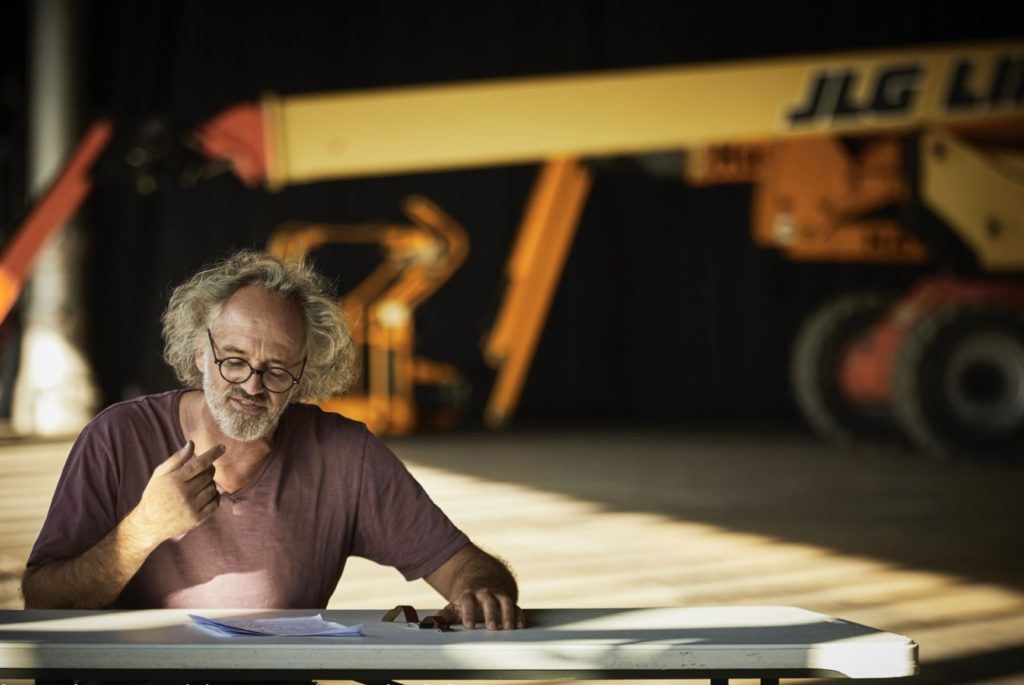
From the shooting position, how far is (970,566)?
490 cm

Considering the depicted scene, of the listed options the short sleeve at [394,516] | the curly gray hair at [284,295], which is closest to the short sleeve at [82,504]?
the curly gray hair at [284,295]

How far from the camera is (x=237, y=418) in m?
2.01

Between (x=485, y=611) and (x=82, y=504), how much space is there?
21.8 inches

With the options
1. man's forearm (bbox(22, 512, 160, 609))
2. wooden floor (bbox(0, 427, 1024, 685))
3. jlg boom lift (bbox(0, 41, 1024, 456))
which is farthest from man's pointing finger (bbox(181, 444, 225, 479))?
jlg boom lift (bbox(0, 41, 1024, 456))

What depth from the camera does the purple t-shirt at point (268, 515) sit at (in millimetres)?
1975

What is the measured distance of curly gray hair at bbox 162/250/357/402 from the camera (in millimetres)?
2090

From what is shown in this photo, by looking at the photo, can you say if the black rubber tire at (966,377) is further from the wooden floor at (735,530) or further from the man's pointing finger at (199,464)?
the man's pointing finger at (199,464)

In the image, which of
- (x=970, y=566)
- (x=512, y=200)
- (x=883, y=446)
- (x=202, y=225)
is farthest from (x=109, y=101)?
(x=970, y=566)

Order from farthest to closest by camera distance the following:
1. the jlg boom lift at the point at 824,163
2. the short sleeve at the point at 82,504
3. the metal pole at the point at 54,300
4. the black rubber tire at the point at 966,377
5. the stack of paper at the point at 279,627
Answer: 1. the metal pole at the point at 54,300
2. the black rubber tire at the point at 966,377
3. the jlg boom lift at the point at 824,163
4. the short sleeve at the point at 82,504
5. the stack of paper at the point at 279,627

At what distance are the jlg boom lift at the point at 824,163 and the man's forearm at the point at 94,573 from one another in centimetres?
493

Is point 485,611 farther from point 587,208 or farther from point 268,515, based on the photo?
point 587,208

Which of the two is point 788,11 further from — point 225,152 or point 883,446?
point 225,152

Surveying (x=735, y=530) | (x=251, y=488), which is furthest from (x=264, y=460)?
(x=735, y=530)

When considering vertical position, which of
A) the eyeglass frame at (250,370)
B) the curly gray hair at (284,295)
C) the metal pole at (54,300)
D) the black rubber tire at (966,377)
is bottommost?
the eyeglass frame at (250,370)
